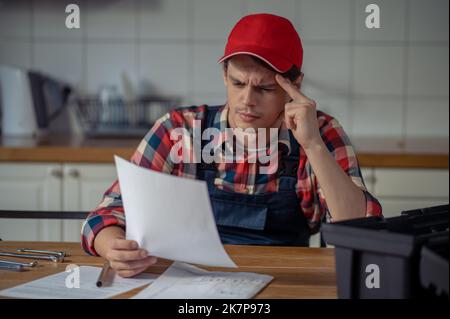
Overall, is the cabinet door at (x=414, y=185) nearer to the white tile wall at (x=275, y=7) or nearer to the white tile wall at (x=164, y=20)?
the white tile wall at (x=275, y=7)

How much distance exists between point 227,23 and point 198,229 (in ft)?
6.47

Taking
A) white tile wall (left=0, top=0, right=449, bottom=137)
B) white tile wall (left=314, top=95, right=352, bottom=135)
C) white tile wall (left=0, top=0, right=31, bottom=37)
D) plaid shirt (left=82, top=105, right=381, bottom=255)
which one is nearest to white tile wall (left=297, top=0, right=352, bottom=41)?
white tile wall (left=0, top=0, right=449, bottom=137)

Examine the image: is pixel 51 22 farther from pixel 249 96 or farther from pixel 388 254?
pixel 388 254

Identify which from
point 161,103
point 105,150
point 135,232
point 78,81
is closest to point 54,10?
point 78,81

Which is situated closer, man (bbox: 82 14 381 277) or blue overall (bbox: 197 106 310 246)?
man (bbox: 82 14 381 277)

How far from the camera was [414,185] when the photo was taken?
90.5 inches

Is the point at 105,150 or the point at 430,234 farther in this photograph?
the point at 105,150

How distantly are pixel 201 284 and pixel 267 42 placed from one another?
606 millimetres

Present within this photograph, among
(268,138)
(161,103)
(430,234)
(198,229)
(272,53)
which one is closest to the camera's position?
(430,234)

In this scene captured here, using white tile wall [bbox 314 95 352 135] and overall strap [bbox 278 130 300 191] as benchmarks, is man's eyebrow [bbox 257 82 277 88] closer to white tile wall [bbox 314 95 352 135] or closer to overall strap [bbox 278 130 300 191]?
overall strap [bbox 278 130 300 191]

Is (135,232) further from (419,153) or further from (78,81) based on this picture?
(78,81)

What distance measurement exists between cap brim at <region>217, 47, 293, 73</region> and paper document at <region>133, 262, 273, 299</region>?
496 millimetres

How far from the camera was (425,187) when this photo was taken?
2295 millimetres

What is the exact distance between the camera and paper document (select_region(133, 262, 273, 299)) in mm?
955
